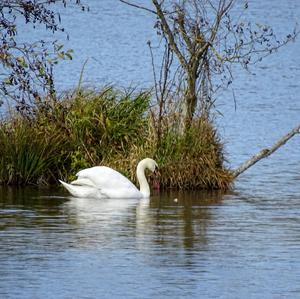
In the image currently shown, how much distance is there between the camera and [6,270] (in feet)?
49.2

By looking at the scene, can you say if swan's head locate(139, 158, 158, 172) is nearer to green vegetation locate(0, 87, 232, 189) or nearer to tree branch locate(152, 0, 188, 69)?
green vegetation locate(0, 87, 232, 189)

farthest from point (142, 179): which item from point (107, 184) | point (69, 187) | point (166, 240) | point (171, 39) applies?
point (166, 240)

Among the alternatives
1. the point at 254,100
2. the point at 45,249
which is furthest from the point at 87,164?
the point at 254,100

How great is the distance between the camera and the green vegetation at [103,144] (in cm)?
2108

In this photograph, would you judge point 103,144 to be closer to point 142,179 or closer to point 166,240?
point 142,179

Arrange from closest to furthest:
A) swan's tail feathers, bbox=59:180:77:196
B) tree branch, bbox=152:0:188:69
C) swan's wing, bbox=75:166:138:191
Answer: swan's wing, bbox=75:166:138:191 → swan's tail feathers, bbox=59:180:77:196 → tree branch, bbox=152:0:188:69

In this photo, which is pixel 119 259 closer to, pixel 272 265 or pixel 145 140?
pixel 272 265

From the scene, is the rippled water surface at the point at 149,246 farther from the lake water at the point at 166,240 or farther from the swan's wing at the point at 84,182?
the swan's wing at the point at 84,182

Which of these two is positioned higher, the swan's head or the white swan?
the swan's head

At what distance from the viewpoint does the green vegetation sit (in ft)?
69.2

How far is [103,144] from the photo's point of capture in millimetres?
21719

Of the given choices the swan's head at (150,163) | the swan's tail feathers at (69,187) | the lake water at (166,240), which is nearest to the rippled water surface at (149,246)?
the lake water at (166,240)

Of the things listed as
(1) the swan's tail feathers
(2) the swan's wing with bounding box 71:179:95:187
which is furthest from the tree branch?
(1) the swan's tail feathers

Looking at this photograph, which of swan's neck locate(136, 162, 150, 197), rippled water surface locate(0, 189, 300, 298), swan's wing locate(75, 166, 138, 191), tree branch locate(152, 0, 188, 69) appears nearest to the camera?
rippled water surface locate(0, 189, 300, 298)
